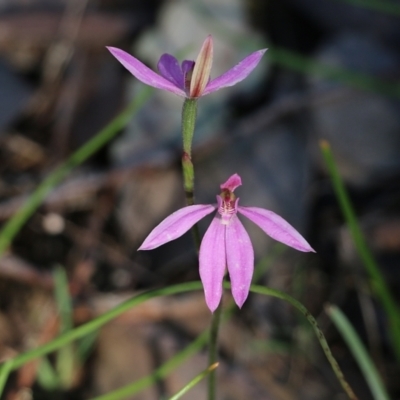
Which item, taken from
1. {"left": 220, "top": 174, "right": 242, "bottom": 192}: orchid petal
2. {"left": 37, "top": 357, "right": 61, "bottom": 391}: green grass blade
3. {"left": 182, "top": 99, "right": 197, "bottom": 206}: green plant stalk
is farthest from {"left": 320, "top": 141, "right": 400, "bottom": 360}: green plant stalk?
{"left": 37, "top": 357, "right": 61, "bottom": 391}: green grass blade

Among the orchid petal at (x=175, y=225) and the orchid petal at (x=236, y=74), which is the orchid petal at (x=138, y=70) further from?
the orchid petal at (x=175, y=225)

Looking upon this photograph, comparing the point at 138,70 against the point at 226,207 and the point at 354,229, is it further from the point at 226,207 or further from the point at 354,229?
the point at 354,229

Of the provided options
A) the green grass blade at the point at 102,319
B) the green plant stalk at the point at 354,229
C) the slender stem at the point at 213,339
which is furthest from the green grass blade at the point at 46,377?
the green plant stalk at the point at 354,229

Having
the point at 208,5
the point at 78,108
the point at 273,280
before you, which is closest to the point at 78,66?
the point at 78,108

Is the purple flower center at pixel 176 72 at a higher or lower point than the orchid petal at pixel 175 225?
higher

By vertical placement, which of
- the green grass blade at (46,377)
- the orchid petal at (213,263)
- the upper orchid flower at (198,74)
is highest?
the upper orchid flower at (198,74)

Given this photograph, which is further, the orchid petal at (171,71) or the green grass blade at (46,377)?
the green grass blade at (46,377)

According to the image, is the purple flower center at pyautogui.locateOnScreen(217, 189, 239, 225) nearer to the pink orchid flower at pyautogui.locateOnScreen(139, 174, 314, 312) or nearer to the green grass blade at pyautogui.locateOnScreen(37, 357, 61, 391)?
the pink orchid flower at pyautogui.locateOnScreen(139, 174, 314, 312)

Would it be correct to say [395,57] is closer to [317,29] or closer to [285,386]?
[317,29]
